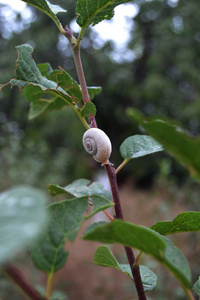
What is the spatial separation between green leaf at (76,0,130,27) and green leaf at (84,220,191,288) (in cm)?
27

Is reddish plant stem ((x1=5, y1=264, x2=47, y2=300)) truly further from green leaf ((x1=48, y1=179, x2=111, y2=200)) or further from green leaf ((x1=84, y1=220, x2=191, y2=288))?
green leaf ((x1=48, y1=179, x2=111, y2=200))

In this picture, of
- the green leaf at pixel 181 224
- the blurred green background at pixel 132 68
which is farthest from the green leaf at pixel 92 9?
the blurred green background at pixel 132 68

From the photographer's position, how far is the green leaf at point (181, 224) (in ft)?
1.08

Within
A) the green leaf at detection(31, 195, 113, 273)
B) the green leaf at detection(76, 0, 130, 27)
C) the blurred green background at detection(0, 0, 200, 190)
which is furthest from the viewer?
the blurred green background at detection(0, 0, 200, 190)

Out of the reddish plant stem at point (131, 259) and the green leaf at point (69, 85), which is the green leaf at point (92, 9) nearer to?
the green leaf at point (69, 85)

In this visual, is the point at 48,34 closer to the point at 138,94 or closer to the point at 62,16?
the point at 62,16

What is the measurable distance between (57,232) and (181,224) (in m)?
0.15

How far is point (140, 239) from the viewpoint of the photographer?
0.77 ft

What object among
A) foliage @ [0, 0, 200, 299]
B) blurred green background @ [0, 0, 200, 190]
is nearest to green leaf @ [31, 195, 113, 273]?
foliage @ [0, 0, 200, 299]

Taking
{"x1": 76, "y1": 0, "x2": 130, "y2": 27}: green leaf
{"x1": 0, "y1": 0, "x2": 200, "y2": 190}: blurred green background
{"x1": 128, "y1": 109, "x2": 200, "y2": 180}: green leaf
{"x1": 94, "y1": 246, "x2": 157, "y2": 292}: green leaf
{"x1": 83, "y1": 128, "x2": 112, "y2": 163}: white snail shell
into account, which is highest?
{"x1": 76, "y1": 0, "x2": 130, "y2": 27}: green leaf

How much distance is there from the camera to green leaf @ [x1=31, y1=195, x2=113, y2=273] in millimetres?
256

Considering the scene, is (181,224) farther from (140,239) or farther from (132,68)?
(132,68)

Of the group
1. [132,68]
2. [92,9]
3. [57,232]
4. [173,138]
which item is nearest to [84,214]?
[57,232]

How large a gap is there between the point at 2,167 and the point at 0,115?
5.45ft
